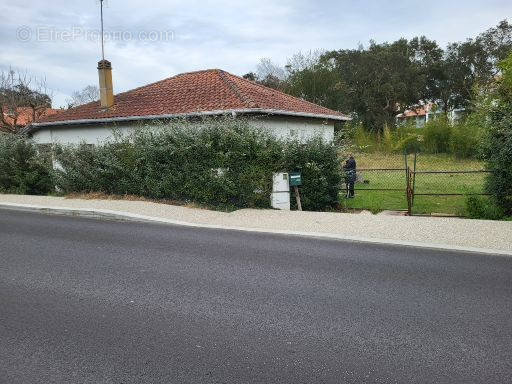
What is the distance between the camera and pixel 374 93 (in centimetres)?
5009

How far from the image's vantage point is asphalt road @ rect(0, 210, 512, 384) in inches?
137

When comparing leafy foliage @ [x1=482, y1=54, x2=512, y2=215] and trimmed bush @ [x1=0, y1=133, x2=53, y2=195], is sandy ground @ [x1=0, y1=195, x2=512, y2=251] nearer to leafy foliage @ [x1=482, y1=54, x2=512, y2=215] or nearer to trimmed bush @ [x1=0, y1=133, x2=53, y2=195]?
leafy foliage @ [x1=482, y1=54, x2=512, y2=215]

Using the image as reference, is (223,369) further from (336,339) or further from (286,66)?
(286,66)

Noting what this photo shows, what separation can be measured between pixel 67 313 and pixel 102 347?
1.02 m

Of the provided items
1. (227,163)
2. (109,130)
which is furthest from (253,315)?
(109,130)

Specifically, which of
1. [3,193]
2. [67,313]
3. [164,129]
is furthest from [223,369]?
[3,193]

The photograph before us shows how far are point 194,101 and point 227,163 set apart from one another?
601cm

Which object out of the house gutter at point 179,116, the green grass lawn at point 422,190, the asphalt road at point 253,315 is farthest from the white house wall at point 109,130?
the asphalt road at point 253,315

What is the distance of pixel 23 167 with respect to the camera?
16094 mm

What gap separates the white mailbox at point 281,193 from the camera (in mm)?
11547

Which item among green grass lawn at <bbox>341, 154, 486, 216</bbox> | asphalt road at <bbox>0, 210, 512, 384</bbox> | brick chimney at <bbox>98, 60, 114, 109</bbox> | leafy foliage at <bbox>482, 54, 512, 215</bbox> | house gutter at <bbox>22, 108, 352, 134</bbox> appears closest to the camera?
asphalt road at <bbox>0, 210, 512, 384</bbox>

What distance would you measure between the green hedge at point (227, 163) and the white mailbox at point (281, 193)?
20cm

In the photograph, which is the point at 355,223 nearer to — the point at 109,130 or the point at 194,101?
the point at 194,101

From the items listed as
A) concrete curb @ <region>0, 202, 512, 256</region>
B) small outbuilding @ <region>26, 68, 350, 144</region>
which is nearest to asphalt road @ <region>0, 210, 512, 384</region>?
concrete curb @ <region>0, 202, 512, 256</region>
